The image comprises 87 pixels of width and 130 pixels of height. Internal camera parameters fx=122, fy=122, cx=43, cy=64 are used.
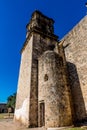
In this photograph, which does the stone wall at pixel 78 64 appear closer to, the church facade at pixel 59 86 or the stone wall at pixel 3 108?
the church facade at pixel 59 86

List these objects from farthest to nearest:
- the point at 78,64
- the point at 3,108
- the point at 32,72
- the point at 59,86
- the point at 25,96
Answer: the point at 3,108
the point at 25,96
the point at 32,72
the point at 78,64
the point at 59,86

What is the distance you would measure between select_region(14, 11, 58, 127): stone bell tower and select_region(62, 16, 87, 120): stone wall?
9.00ft

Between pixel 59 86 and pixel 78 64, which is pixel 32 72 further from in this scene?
pixel 78 64

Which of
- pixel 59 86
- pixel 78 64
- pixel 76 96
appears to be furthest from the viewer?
pixel 78 64

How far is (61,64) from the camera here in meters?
9.93

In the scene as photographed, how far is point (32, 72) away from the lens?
405 inches

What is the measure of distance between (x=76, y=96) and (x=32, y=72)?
13.1 ft

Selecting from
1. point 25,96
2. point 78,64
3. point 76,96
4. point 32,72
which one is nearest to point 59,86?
point 76,96

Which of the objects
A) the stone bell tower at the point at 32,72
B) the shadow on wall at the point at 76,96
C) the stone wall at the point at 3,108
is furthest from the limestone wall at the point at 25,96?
the stone wall at the point at 3,108

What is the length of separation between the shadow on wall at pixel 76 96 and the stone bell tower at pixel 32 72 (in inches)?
113

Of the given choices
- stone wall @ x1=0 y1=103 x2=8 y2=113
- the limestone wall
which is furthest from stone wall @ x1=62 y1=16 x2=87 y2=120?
stone wall @ x1=0 y1=103 x2=8 y2=113

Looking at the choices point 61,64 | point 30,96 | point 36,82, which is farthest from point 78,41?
point 30,96

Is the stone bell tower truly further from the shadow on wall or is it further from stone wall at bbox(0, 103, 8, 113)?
stone wall at bbox(0, 103, 8, 113)

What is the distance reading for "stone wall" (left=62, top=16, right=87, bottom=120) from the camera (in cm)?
869
